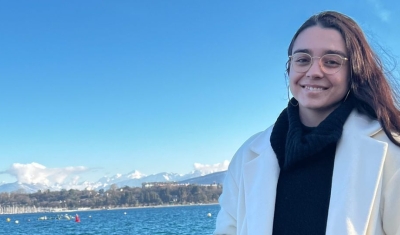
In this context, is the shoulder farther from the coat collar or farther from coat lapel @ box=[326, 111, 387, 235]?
coat lapel @ box=[326, 111, 387, 235]

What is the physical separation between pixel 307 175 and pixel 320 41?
1.83 ft

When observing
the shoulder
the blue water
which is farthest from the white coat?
the blue water

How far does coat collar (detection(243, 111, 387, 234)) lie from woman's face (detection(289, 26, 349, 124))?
0.11m

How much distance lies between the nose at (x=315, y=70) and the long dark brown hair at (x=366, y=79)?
125 millimetres

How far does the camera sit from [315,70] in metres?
1.95

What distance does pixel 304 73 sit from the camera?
2.01 meters

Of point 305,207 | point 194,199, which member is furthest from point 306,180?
point 194,199

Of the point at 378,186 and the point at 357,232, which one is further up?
the point at 378,186

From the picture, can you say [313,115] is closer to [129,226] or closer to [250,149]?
[250,149]

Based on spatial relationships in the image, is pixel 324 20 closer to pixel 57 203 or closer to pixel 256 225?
pixel 256 225

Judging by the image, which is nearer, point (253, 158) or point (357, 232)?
point (357, 232)

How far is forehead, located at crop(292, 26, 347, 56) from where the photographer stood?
6.38ft

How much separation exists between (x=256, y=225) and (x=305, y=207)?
8.6 inches

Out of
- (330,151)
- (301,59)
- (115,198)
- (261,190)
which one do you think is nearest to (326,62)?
(301,59)
